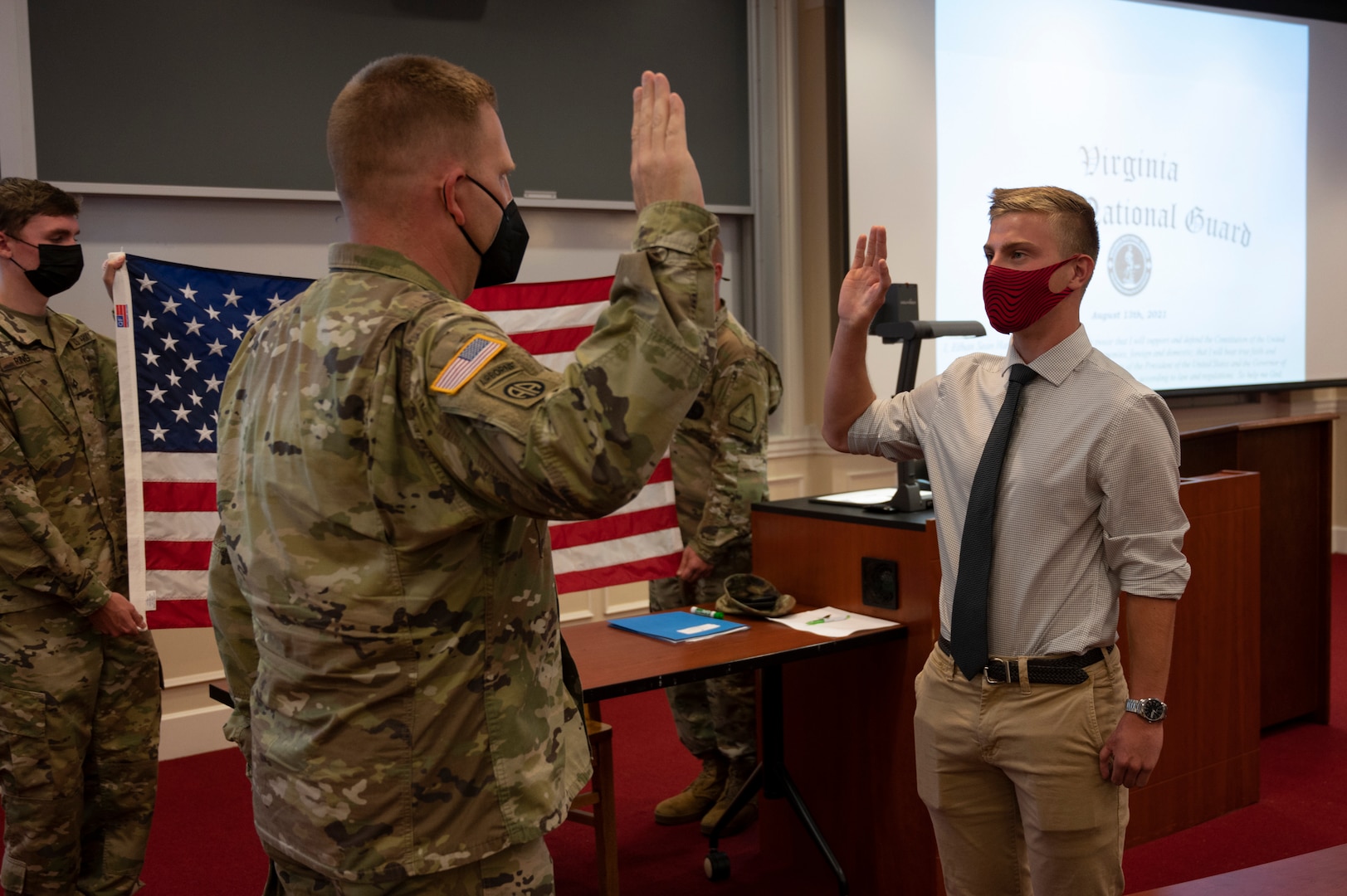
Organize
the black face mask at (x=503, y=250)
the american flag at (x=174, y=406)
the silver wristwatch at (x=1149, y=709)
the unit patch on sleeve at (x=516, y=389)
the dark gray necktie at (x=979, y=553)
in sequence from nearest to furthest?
the unit patch on sleeve at (x=516, y=389) → the black face mask at (x=503, y=250) → the silver wristwatch at (x=1149, y=709) → the dark gray necktie at (x=979, y=553) → the american flag at (x=174, y=406)

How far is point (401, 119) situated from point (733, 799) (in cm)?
259

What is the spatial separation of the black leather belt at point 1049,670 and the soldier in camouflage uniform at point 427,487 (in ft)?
2.97

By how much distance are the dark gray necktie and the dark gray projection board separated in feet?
10.7

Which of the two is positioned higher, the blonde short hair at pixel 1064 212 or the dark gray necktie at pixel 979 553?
the blonde short hair at pixel 1064 212

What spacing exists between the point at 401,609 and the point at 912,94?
15.9 ft

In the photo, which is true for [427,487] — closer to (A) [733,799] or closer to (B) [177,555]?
(B) [177,555]

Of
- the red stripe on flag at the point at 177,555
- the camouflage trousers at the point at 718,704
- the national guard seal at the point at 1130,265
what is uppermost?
the national guard seal at the point at 1130,265

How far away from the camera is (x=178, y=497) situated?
9.48 feet

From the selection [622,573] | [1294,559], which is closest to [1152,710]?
[622,573]

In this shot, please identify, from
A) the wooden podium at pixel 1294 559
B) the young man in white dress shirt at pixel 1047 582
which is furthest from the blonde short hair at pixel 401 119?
the wooden podium at pixel 1294 559

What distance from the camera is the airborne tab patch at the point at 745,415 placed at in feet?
10.6

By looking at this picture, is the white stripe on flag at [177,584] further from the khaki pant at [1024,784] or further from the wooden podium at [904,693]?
the khaki pant at [1024,784]

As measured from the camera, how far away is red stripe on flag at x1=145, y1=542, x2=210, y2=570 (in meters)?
2.87

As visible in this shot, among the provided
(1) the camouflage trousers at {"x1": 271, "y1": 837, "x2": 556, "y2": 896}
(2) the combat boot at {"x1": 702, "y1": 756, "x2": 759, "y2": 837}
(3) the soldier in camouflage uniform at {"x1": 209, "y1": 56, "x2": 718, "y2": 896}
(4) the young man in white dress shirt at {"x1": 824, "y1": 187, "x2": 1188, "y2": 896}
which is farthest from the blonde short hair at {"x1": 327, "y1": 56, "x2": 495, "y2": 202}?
(2) the combat boot at {"x1": 702, "y1": 756, "x2": 759, "y2": 837}
